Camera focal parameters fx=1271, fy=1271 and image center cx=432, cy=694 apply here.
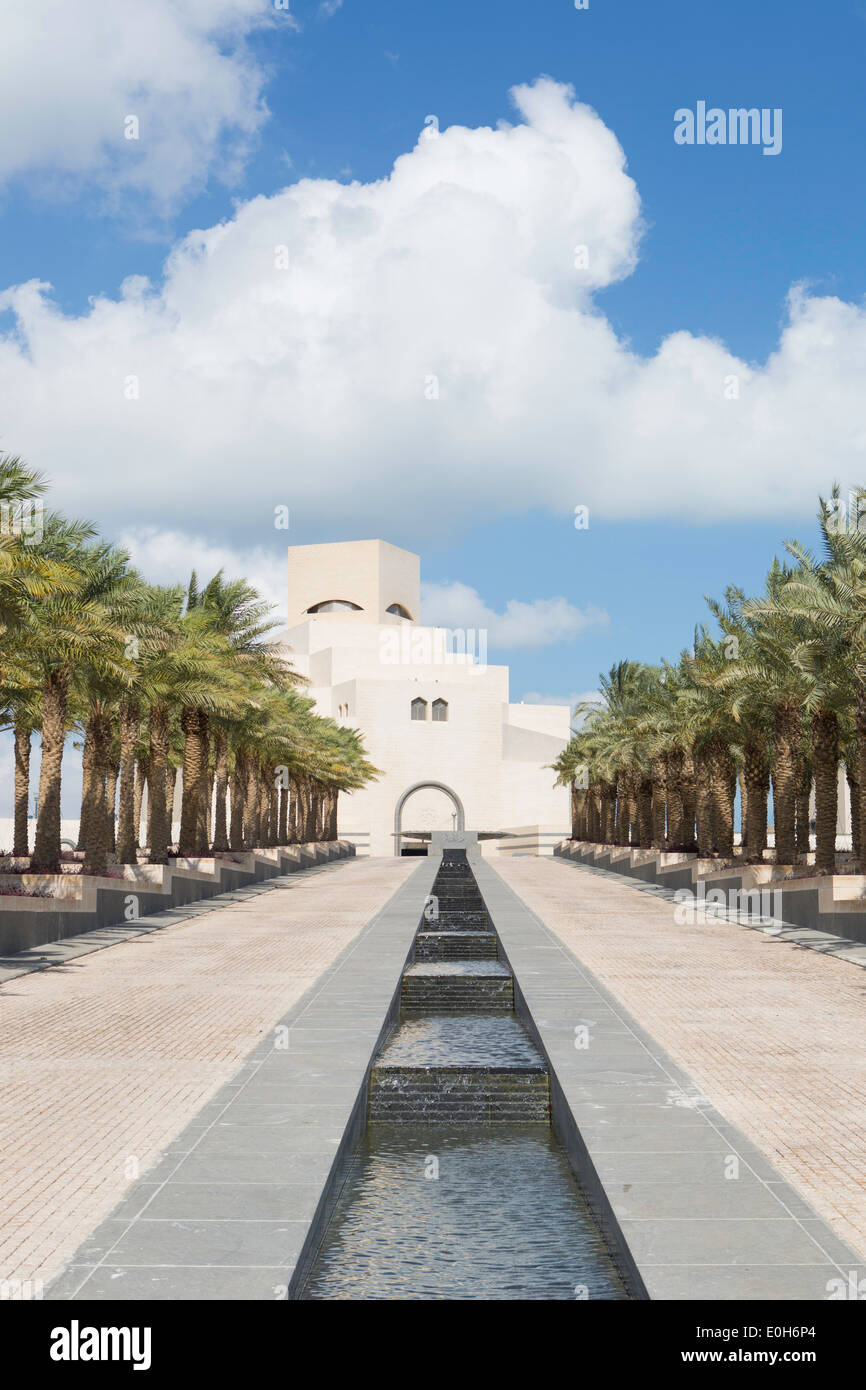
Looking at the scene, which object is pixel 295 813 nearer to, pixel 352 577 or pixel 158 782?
pixel 158 782

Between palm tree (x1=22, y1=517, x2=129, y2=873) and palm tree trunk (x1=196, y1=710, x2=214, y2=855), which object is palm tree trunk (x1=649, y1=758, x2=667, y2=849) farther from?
palm tree (x1=22, y1=517, x2=129, y2=873)

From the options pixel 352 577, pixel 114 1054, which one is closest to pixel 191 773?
pixel 114 1054

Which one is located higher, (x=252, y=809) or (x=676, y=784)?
(x=676, y=784)

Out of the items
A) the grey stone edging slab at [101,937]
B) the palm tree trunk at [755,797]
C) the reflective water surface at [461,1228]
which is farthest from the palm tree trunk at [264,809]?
the reflective water surface at [461,1228]

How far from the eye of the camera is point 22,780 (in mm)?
34562

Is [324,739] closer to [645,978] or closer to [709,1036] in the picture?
[645,978]

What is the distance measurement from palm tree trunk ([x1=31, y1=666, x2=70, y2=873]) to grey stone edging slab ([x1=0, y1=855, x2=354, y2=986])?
2.04m

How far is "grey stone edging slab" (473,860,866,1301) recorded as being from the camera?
517 centimetres

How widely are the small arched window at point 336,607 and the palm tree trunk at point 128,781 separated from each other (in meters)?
76.4

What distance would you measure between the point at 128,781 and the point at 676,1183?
77.4 feet

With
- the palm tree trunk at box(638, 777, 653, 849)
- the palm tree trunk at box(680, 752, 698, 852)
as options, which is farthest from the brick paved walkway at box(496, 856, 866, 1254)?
the palm tree trunk at box(638, 777, 653, 849)

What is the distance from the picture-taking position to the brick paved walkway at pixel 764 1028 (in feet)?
23.6
